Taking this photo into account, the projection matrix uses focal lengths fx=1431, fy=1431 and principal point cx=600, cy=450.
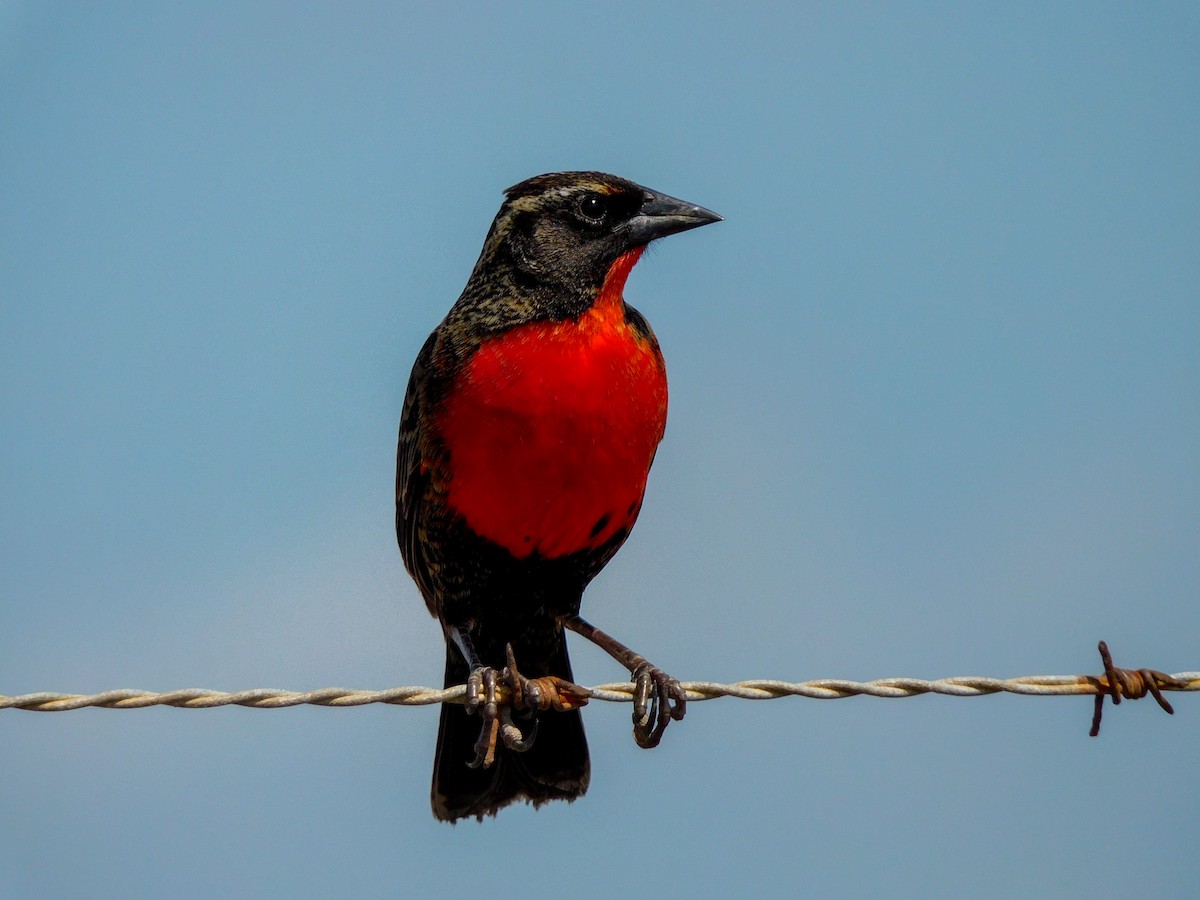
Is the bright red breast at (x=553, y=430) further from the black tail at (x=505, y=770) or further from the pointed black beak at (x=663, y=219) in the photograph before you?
the black tail at (x=505, y=770)

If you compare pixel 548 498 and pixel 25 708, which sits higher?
pixel 548 498

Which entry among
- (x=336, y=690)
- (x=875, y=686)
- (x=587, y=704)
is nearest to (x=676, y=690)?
(x=587, y=704)

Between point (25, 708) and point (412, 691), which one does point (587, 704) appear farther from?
point (25, 708)

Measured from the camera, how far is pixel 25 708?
476cm

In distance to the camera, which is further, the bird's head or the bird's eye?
the bird's eye

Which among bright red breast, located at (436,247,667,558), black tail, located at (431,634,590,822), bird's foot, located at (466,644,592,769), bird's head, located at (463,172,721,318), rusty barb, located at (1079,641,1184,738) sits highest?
bird's head, located at (463,172,721,318)

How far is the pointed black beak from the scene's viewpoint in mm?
7121

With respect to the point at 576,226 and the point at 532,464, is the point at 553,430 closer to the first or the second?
the point at 532,464

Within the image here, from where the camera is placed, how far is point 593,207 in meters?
7.11

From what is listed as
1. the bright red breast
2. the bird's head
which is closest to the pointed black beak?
the bird's head

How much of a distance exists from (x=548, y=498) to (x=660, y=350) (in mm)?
1025

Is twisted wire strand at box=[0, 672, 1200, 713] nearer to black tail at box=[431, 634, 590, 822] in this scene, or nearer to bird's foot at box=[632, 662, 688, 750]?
bird's foot at box=[632, 662, 688, 750]

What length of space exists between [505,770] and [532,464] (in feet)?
6.23

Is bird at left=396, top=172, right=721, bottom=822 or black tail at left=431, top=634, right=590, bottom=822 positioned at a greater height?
bird at left=396, top=172, right=721, bottom=822
